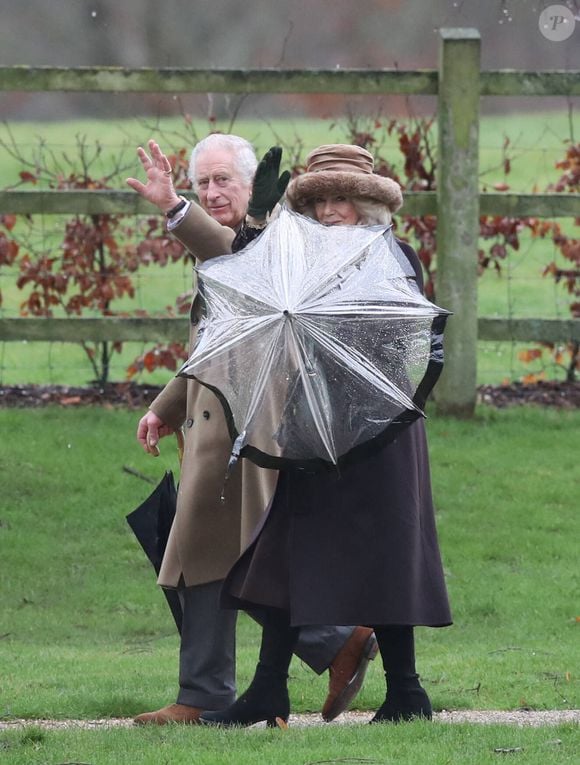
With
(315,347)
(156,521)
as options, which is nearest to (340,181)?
(315,347)

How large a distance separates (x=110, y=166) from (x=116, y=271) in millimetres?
2086

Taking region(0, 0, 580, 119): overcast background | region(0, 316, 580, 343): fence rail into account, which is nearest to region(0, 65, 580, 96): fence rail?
region(0, 316, 580, 343): fence rail

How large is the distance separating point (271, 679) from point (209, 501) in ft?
1.98

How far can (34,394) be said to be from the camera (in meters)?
10.5

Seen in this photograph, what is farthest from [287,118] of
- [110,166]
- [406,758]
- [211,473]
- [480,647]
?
[406,758]

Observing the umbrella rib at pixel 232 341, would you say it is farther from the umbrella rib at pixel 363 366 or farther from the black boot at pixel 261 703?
the black boot at pixel 261 703

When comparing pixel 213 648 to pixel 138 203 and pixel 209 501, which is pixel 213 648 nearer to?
pixel 209 501

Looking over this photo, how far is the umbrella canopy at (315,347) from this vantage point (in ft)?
15.4

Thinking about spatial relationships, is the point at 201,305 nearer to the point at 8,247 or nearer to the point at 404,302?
the point at 404,302

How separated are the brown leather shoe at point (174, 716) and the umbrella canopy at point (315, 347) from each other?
1003 mm

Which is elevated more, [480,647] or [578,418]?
[578,418]

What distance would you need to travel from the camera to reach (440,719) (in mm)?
5332

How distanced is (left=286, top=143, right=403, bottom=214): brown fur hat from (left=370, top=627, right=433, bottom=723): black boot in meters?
1.29

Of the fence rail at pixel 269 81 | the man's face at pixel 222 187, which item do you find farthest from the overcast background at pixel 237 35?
the man's face at pixel 222 187
